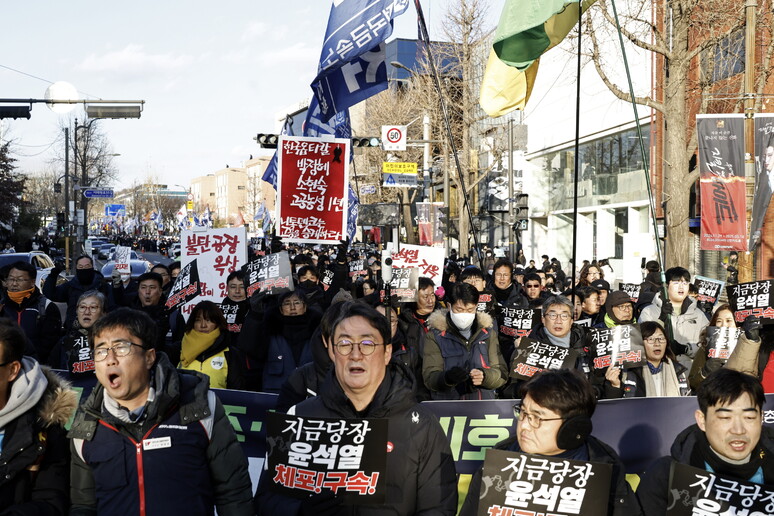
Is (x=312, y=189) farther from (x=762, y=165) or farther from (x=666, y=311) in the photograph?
(x=762, y=165)

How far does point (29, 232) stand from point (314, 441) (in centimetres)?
5522

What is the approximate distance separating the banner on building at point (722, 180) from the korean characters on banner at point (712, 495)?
41.5ft

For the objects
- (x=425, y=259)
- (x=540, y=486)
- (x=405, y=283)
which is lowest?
(x=540, y=486)

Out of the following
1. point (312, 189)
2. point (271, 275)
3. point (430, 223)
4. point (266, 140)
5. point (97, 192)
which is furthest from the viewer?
point (97, 192)

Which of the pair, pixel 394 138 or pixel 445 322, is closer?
pixel 445 322

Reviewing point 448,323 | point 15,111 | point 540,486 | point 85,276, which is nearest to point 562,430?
point 540,486

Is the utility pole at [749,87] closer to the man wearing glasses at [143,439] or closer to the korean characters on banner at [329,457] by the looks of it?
the korean characters on banner at [329,457]

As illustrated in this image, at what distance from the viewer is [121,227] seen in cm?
11950

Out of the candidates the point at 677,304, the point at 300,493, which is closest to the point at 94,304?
the point at 300,493

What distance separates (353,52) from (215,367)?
4497 millimetres

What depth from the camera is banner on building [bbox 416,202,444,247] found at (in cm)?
3475

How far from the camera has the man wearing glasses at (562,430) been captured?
3166 mm

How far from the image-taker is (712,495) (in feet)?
10.3

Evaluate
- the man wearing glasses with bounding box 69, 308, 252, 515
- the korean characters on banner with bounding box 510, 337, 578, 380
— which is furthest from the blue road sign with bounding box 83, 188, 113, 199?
the man wearing glasses with bounding box 69, 308, 252, 515
